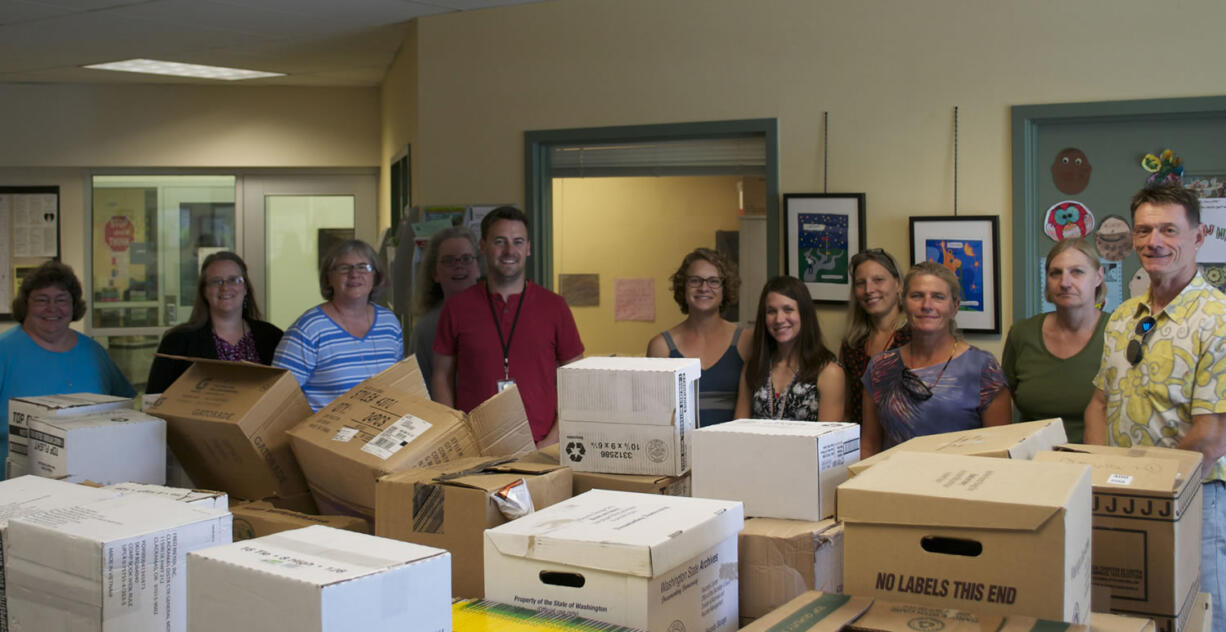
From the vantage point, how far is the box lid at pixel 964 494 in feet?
4.26

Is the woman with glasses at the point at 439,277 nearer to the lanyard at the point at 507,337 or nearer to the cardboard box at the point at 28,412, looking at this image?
the lanyard at the point at 507,337

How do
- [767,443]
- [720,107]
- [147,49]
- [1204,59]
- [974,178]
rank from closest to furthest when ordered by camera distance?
[767,443] → [1204,59] → [974,178] → [720,107] → [147,49]

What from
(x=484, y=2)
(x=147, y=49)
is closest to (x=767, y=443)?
(x=484, y=2)

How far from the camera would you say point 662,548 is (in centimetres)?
140

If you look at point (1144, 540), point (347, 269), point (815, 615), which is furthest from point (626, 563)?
point (347, 269)

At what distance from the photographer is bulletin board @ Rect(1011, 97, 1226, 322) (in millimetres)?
3686

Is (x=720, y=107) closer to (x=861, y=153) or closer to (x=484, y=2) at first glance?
(x=861, y=153)

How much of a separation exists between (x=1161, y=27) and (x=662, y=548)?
3.20 meters

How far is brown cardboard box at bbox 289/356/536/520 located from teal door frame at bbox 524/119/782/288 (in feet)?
6.94

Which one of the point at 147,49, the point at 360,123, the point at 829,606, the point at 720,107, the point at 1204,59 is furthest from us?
the point at 360,123

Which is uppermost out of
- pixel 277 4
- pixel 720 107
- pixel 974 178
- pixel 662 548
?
pixel 277 4

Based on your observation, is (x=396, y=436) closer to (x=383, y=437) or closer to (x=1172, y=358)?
(x=383, y=437)

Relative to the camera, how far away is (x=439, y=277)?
3955 millimetres

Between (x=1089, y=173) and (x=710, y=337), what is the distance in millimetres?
1672
